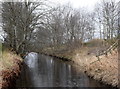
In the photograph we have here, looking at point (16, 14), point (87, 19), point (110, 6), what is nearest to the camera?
point (16, 14)

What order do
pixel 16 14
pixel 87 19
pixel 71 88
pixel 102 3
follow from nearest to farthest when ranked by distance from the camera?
pixel 71 88
pixel 16 14
pixel 102 3
pixel 87 19

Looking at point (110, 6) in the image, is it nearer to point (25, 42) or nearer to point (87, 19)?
point (87, 19)

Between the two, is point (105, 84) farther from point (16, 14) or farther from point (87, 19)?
point (87, 19)

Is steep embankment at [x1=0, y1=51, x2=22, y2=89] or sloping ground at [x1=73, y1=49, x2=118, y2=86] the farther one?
sloping ground at [x1=73, y1=49, x2=118, y2=86]

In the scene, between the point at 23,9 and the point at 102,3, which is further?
the point at 102,3

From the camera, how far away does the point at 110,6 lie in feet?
146

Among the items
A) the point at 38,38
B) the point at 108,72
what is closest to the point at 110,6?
the point at 38,38

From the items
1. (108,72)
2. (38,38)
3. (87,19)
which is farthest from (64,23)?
(108,72)

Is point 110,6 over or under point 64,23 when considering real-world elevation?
over

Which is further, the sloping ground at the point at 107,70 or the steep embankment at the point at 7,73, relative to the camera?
the sloping ground at the point at 107,70

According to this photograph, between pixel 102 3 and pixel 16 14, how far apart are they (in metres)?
29.4

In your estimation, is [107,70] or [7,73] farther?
[107,70]

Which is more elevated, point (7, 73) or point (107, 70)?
point (7, 73)

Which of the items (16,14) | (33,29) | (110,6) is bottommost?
(33,29)
